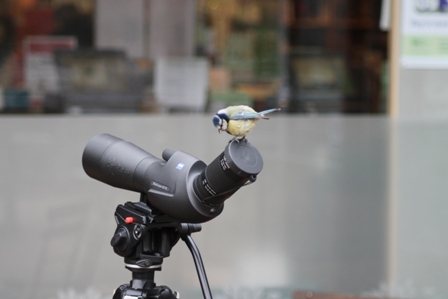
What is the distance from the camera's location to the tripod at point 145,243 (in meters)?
1.92

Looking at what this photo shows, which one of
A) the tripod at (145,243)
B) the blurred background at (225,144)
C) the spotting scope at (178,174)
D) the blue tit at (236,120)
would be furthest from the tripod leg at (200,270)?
the blurred background at (225,144)

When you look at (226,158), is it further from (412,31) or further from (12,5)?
(12,5)

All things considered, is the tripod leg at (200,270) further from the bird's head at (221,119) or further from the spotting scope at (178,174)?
the bird's head at (221,119)

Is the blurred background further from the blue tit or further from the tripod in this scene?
the blue tit

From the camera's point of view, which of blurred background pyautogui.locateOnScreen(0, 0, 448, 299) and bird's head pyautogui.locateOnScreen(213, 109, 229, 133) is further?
blurred background pyautogui.locateOnScreen(0, 0, 448, 299)

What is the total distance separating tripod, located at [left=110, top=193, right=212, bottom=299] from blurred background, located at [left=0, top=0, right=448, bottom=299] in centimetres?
223

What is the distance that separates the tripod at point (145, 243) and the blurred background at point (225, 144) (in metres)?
2.23

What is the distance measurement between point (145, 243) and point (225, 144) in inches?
94.5

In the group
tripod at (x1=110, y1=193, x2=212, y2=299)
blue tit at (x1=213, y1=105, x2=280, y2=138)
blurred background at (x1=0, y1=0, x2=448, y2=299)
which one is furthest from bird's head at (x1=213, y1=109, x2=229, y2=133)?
blurred background at (x1=0, y1=0, x2=448, y2=299)

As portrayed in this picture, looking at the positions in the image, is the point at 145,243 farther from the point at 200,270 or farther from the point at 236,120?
the point at 236,120

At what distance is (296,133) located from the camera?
450 centimetres

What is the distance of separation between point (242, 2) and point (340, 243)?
1.59 meters

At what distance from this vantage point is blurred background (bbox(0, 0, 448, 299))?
4246mm

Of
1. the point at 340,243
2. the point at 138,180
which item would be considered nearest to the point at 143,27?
the point at 340,243
